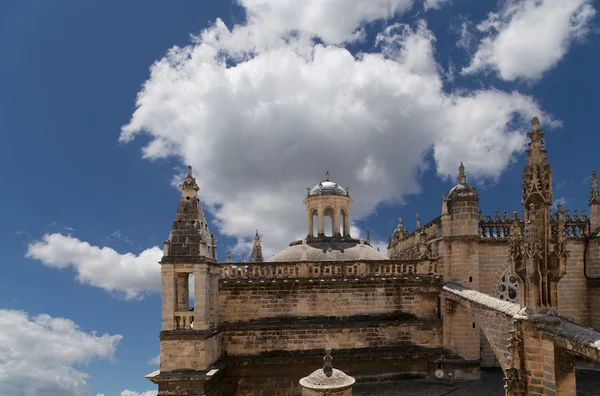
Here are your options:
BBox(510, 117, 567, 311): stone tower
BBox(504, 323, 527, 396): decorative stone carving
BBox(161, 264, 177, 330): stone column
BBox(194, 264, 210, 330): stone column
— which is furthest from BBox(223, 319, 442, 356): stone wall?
BBox(510, 117, 567, 311): stone tower

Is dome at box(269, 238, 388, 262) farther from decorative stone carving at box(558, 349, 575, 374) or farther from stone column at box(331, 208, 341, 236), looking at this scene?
decorative stone carving at box(558, 349, 575, 374)

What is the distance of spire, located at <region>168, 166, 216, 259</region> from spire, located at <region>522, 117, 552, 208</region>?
33.5 ft

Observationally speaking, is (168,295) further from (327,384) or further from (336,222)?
(336,222)

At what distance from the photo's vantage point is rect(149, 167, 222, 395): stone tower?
44.7ft

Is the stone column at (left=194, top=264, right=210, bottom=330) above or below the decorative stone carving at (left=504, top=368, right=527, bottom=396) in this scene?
above

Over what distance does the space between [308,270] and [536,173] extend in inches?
394

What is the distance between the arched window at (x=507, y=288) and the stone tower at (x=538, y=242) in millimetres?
9435

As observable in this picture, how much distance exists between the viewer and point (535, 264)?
8.65m

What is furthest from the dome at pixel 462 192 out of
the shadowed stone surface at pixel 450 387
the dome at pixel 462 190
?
the shadowed stone surface at pixel 450 387

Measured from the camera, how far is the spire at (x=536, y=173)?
9.03 metres

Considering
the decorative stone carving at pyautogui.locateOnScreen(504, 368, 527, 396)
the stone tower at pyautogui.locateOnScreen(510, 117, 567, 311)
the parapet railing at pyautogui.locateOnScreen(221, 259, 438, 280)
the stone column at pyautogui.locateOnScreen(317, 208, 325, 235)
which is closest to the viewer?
the decorative stone carving at pyautogui.locateOnScreen(504, 368, 527, 396)

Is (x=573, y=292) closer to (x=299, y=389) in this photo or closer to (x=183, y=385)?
(x=299, y=389)

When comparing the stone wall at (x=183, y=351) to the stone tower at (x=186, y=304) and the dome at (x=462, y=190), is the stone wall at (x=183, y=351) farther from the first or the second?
the dome at (x=462, y=190)

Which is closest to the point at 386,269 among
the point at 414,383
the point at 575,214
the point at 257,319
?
the point at 414,383
